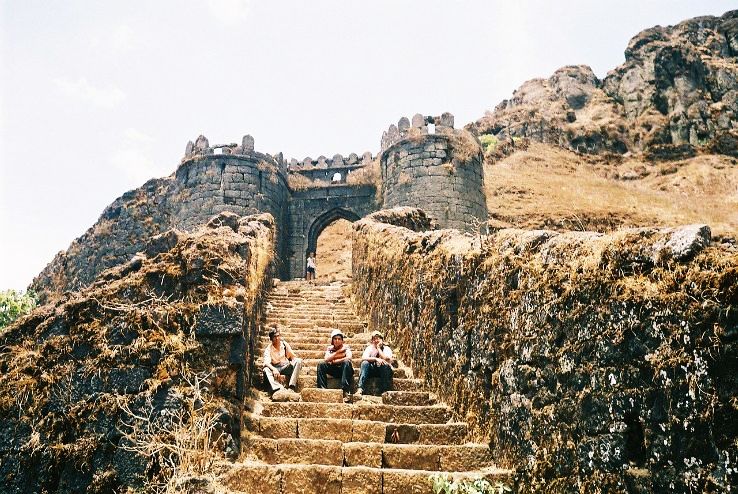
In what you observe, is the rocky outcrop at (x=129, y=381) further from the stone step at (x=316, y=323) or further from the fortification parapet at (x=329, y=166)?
the fortification parapet at (x=329, y=166)

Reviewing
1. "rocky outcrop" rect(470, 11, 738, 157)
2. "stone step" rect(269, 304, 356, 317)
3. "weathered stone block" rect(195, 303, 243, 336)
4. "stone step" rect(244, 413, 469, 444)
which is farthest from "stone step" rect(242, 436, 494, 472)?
"rocky outcrop" rect(470, 11, 738, 157)

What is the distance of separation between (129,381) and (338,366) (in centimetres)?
254

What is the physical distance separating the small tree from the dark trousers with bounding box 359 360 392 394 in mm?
10984

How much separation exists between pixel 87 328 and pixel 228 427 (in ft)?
5.49

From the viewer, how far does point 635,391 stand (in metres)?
3.35

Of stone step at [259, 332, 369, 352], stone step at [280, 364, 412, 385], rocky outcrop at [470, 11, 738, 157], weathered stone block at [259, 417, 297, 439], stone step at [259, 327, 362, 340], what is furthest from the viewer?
rocky outcrop at [470, 11, 738, 157]

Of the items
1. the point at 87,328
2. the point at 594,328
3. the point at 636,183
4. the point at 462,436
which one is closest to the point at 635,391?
the point at 594,328

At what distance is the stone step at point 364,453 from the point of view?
194 inches

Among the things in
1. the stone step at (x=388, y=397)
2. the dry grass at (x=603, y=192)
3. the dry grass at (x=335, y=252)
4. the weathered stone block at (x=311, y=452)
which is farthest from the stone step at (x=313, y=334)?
the dry grass at (x=603, y=192)

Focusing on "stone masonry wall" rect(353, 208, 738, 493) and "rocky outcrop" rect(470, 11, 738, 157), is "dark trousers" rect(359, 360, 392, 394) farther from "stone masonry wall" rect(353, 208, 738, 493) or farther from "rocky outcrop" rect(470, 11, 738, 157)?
"rocky outcrop" rect(470, 11, 738, 157)

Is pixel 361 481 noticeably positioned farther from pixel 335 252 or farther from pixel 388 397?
pixel 335 252

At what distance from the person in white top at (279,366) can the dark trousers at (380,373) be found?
2.51 feet

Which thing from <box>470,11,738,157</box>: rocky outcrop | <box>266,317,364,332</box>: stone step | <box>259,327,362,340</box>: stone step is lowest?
<box>259,327,362,340</box>: stone step

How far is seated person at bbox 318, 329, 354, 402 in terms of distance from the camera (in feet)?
22.0
